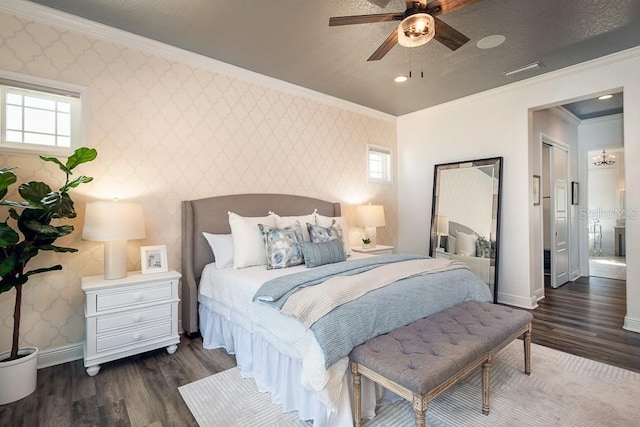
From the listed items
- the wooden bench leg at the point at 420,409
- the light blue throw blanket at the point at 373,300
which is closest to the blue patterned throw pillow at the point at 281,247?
the light blue throw blanket at the point at 373,300

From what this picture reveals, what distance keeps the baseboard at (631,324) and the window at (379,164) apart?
3373 mm

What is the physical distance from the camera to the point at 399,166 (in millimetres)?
5547

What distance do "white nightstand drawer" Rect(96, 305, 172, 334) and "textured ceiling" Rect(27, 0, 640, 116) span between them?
245cm

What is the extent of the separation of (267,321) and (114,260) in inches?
57.0

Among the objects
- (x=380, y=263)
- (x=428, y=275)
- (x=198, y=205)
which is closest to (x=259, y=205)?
(x=198, y=205)

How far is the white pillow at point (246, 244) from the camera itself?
9.70 ft

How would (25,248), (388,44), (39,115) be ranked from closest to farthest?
1. (25,248)
2. (388,44)
3. (39,115)

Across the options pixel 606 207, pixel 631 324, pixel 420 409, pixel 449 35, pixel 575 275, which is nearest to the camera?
pixel 420 409

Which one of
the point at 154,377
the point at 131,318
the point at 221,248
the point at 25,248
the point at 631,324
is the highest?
the point at 25,248

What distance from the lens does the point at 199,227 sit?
323 centimetres

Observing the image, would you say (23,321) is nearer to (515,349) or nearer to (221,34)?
(221,34)

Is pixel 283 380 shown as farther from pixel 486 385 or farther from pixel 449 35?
pixel 449 35

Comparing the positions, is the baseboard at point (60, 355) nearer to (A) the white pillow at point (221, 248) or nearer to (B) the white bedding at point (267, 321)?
(B) the white bedding at point (267, 321)

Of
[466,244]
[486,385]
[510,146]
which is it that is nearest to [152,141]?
[486,385]
